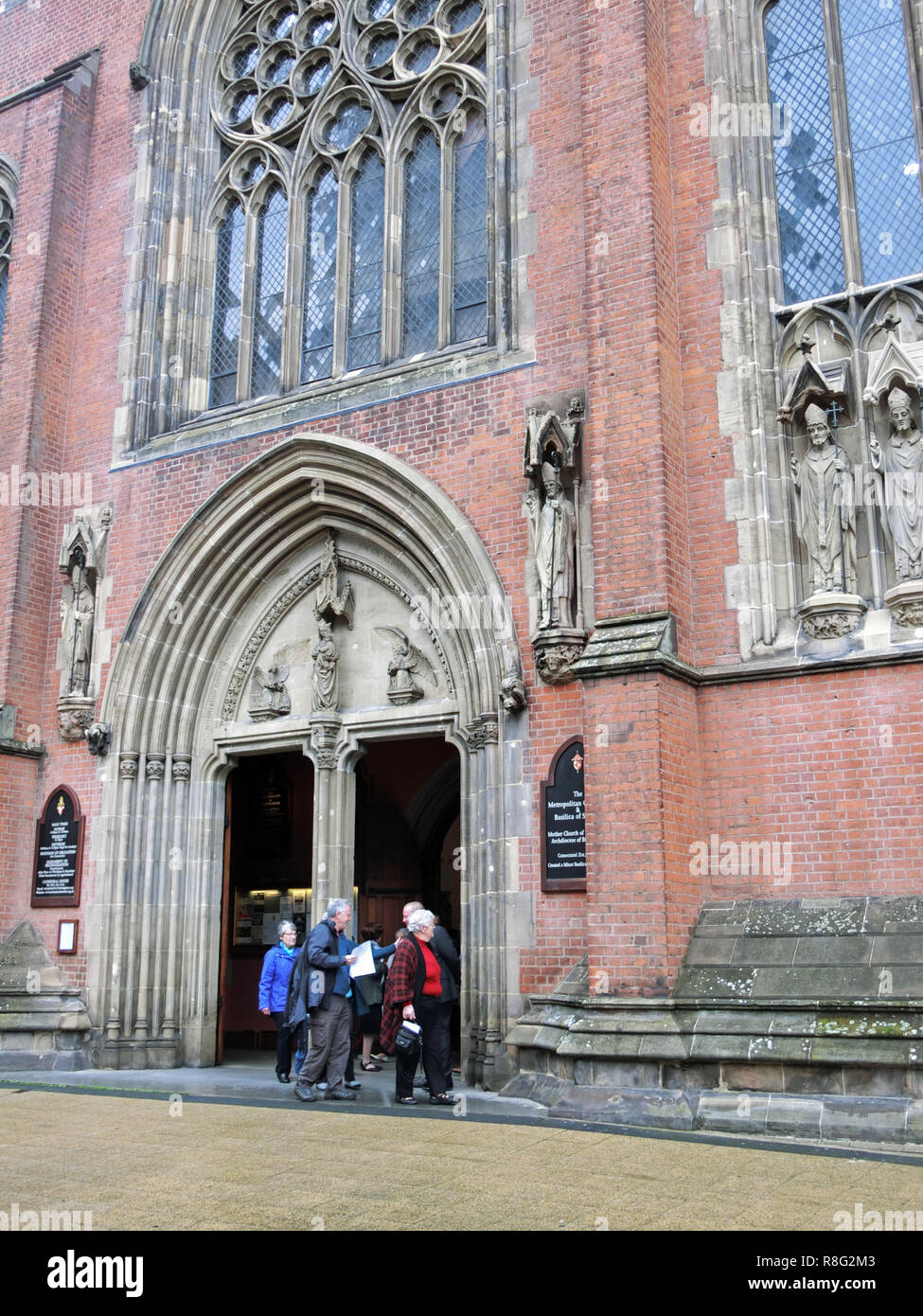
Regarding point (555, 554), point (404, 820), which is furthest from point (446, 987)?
point (404, 820)

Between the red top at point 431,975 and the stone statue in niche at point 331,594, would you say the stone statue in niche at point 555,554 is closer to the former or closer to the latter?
the stone statue in niche at point 331,594

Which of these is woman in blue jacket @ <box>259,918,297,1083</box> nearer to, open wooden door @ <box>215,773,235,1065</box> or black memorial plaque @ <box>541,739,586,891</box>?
open wooden door @ <box>215,773,235,1065</box>

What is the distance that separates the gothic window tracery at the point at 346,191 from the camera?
12289mm

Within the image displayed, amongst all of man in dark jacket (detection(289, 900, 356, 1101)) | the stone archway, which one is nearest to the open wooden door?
the stone archway

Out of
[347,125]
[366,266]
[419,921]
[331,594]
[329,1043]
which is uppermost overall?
[347,125]

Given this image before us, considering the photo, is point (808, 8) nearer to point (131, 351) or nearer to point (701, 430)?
point (701, 430)

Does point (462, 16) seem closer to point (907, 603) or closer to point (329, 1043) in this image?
point (907, 603)

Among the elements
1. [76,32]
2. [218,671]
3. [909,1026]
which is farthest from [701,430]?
[76,32]

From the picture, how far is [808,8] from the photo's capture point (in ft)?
34.0

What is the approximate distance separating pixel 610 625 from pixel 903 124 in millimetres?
4618

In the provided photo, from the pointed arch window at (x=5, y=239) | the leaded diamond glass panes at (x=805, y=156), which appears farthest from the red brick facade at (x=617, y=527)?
the pointed arch window at (x=5, y=239)

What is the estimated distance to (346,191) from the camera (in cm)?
1307

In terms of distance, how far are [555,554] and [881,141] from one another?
413 cm

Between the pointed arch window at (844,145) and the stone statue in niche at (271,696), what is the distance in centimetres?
594
